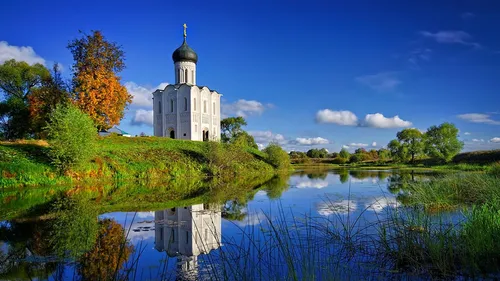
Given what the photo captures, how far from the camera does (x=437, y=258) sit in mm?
5062

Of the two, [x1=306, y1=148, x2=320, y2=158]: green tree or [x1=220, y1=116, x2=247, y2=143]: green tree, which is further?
[x1=306, y1=148, x2=320, y2=158]: green tree

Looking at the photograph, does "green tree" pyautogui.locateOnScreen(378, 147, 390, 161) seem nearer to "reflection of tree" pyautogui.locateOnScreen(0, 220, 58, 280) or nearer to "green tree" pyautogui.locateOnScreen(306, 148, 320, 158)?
"green tree" pyautogui.locateOnScreen(306, 148, 320, 158)

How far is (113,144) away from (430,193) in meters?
29.7

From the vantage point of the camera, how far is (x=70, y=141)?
70.7 feet

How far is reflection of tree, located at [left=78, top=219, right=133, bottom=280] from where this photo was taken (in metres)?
5.15

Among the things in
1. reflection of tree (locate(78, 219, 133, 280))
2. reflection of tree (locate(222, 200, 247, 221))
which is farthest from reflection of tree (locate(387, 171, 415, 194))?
reflection of tree (locate(78, 219, 133, 280))

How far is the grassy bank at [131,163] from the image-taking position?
2048cm

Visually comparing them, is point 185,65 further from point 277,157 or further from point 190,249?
point 190,249

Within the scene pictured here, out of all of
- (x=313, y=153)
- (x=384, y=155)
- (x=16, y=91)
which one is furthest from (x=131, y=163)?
(x=313, y=153)

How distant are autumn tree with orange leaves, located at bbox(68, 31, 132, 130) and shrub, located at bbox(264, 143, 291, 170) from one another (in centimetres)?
2171

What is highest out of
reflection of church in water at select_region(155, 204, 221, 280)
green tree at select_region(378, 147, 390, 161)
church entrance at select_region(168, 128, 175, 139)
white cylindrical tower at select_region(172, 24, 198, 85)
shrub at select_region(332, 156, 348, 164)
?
white cylindrical tower at select_region(172, 24, 198, 85)

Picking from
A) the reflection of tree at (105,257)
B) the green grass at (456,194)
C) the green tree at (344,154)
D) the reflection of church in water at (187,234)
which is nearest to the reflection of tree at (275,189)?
the reflection of church in water at (187,234)

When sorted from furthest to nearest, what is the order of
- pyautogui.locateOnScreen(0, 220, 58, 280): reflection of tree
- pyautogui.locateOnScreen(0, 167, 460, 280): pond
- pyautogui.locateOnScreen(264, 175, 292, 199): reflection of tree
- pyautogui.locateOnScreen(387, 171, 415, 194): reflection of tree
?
pyautogui.locateOnScreen(387, 171, 415, 194): reflection of tree, pyautogui.locateOnScreen(264, 175, 292, 199): reflection of tree, pyautogui.locateOnScreen(0, 220, 58, 280): reflection of tree, pyautogui.locateOnScreen(0, 167, 460, 280): pond

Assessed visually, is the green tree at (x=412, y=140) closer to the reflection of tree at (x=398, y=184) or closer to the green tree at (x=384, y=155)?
the green tree at (x=384, y=155)
